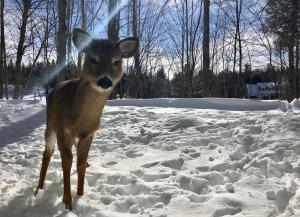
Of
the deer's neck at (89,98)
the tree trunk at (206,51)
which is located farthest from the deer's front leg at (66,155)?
the tree trunk at (206,51)

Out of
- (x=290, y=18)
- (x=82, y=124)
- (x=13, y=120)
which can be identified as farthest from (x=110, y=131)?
(x=290, y=18)

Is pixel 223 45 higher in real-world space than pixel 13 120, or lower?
higher

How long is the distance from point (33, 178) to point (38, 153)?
1.20 meters

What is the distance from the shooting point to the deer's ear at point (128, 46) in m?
5.48

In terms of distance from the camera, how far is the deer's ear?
18.0 ft

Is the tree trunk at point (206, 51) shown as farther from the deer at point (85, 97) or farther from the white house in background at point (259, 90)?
the white house in background at point (259, 90)

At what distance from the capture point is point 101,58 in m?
5.07

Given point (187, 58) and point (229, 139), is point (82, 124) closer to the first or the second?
point (229, 139)

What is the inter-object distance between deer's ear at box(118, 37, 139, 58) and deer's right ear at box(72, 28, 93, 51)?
0.38 m

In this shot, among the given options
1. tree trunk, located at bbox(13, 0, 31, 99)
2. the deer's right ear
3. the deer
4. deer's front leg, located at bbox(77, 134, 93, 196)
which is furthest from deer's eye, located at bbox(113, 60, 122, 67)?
tree trunk, located at bbox(13, 0, 31, 99)

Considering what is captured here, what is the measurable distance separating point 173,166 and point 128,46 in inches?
66.0

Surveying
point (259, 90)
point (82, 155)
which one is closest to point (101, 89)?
point (82, 155)

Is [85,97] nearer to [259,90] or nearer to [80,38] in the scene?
[80,38]

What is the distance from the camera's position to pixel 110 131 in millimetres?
8414
